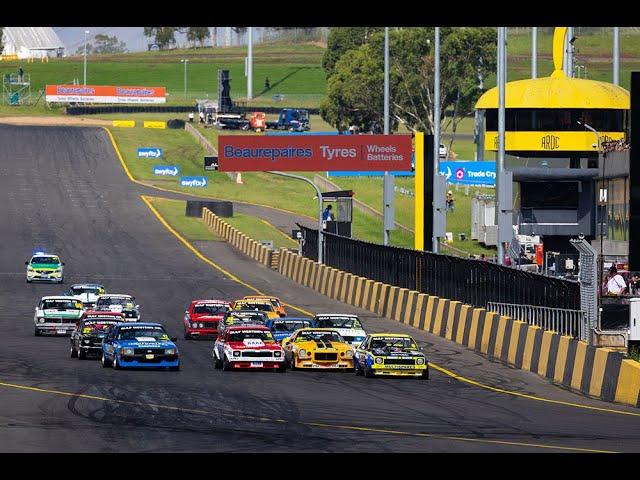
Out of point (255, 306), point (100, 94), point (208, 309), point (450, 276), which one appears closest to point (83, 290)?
point (255, 306)

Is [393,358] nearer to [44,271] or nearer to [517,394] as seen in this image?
[517,394]

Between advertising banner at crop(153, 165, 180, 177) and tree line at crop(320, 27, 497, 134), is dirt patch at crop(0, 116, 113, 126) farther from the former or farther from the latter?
advertising banner at crop(153, 165, 180, 177)

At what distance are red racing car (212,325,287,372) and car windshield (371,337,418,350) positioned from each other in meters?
2.23

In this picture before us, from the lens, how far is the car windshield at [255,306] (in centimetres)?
4641

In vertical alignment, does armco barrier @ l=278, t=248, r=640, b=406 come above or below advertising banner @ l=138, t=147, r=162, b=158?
below

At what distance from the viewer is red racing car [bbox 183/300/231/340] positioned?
43.9 metres

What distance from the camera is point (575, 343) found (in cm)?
3066

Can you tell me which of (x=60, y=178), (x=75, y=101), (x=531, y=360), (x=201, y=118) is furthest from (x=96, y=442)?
(x=75, y=101)

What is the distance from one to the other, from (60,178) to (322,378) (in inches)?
3323

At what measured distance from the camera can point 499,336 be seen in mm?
37438

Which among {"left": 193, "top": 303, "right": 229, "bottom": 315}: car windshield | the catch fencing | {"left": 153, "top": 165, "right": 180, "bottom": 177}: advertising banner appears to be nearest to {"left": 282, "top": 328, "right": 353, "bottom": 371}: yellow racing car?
the catch fencing

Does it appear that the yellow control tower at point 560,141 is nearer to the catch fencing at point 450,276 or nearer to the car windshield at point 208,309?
the catch fencing at point 450,276

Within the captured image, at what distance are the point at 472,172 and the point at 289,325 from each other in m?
56.0
